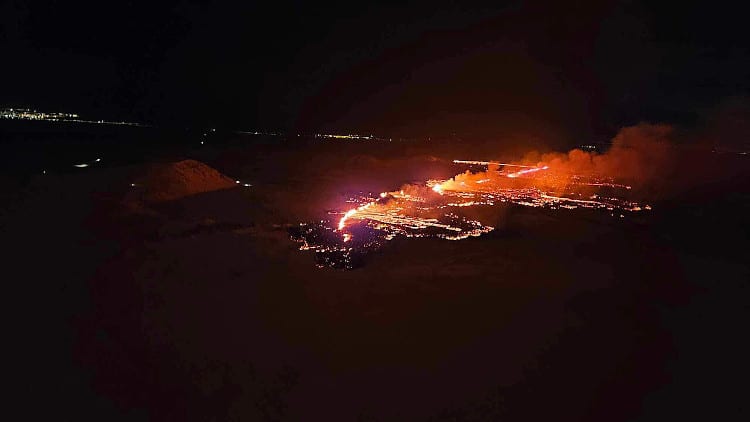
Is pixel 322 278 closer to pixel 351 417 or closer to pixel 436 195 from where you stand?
pixel 351 417

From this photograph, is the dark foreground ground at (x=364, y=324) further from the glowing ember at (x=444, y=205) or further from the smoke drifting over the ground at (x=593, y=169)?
the smoke drifting over the ground at (x=593, y=169)

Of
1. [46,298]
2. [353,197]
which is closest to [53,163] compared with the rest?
[353,197]

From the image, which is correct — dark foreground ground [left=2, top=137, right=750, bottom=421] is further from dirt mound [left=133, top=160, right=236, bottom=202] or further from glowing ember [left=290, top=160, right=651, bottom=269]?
dirt mound [left=133, top=160, right=236, bottom=202]

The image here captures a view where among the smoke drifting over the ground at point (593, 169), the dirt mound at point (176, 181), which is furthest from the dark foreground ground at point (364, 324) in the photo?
the smoke drifting over the ground at point (593, 169)

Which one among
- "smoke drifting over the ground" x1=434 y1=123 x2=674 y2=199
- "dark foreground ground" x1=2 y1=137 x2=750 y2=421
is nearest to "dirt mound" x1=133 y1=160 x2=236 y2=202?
"dark foreground ground" x1=2 y1=137 x2=750 y2=421

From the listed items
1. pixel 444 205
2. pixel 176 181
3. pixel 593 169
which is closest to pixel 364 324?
pixel 444 205

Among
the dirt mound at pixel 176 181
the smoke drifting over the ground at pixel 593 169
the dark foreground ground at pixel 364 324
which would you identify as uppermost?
the smoke drifting over the ground at pixel 593 169
